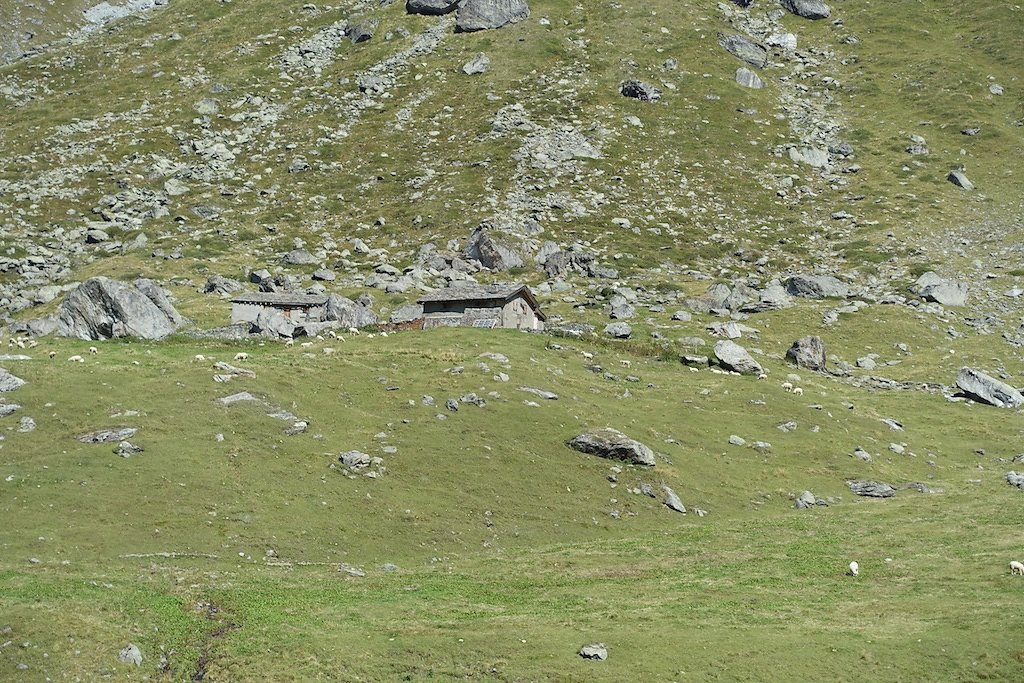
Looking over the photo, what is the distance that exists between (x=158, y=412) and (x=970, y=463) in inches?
1799

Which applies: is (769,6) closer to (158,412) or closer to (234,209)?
(234,209)

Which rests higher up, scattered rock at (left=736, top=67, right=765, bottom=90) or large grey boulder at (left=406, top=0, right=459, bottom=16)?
large grey boulder at (left=406, top=0, right=459, bottom=16)

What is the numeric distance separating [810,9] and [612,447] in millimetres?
137766

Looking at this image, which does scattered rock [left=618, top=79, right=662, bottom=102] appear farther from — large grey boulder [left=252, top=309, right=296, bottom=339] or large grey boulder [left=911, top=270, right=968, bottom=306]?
large grey boulder [left=252, top=309, right=296, bottom=339]

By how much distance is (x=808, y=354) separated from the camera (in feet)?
237

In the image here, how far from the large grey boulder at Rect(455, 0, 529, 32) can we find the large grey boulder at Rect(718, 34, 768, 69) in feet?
107

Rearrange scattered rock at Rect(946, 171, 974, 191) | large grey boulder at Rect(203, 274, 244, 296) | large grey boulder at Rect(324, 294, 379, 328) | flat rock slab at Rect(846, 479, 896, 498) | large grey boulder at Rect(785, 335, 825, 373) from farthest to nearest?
scattered rock at Rect(946, 171, 974, 191)
large grey boulder at Rect(203, 274, 244, 296)
large grey boulder at Rect(324, 294, 379, 328)
large grey boulder at Rect(785, 335, 825, 373)
flat rock slab at Rect(846, 479, 896, 498)

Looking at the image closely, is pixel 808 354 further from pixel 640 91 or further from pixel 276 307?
pixel 640 91

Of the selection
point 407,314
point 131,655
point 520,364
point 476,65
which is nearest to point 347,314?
point 407,314

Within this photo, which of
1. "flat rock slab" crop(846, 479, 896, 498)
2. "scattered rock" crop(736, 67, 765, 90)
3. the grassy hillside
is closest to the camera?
the grassy hillside

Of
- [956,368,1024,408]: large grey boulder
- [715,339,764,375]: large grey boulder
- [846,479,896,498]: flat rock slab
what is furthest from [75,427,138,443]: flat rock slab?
[956,368,1024,408]: large grey boulder

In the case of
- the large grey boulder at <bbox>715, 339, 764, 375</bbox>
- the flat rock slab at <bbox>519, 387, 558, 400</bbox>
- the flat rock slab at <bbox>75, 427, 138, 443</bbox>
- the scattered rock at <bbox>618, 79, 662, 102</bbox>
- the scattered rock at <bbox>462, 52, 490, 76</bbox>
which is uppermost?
the flat rock slab at <bbox>75, 427, 138, 443</bbox>

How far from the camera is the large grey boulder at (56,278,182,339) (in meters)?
65.9

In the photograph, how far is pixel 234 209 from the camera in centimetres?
11100
